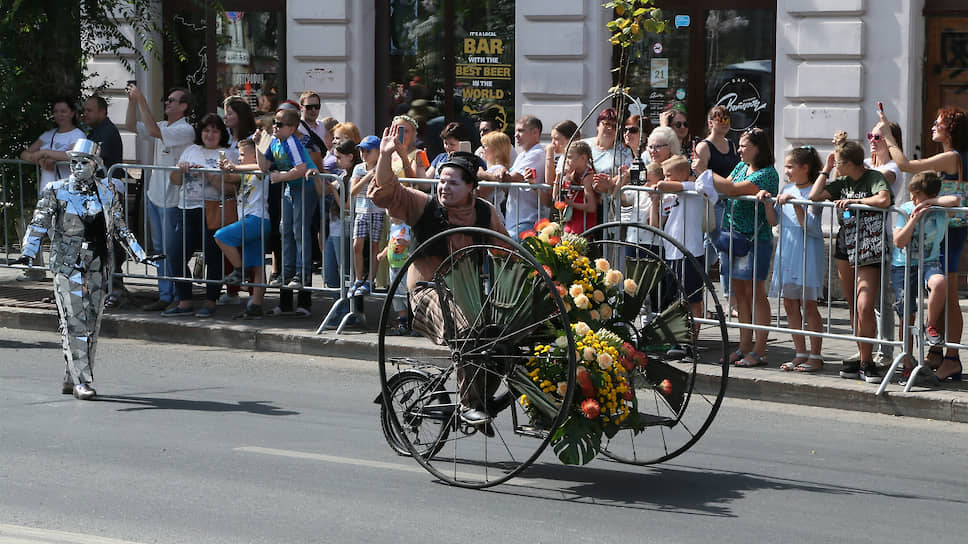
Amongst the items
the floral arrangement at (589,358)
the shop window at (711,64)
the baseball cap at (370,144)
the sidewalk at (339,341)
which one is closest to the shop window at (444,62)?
the shop window at (711,64)

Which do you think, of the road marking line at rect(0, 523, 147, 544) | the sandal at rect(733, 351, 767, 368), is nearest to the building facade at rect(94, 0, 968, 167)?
the sandal at rect(733, 351, 767, 368)

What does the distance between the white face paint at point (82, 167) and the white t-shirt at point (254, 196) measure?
115 inches

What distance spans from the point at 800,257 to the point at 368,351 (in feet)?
10.7

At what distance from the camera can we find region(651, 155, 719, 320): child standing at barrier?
10523mm

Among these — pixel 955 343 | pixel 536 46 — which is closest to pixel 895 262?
pixel 955 343

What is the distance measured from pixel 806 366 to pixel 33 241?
5219 millimetres

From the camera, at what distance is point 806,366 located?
10117 mm

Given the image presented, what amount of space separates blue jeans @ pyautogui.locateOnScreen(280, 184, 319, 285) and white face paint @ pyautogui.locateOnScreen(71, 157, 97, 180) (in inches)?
115

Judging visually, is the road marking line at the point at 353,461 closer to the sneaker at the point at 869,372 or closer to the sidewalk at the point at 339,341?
the sidewalk at the point at 339,341

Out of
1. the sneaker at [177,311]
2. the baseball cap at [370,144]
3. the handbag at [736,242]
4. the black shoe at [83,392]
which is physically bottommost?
the black shoe at [83,392]

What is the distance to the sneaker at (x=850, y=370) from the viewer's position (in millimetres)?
9844

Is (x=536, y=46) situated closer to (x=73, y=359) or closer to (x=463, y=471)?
(x=73, y=359)

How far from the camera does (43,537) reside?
5.95 metres

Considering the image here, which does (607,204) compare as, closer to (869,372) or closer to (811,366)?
(811,366)
